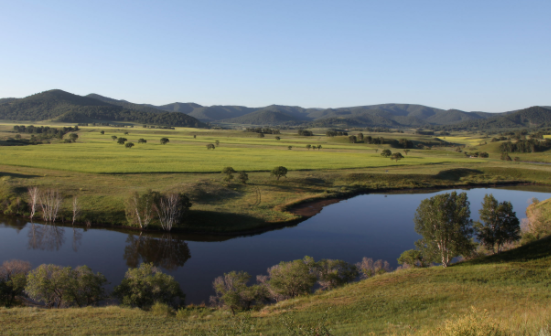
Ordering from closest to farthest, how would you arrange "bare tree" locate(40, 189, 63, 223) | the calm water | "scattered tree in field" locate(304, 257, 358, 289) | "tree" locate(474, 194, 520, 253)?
1. "scattered tree in field" locate(304, 257, 358, 289)
2. "tree" locate(474, 194, 520, 253)
3. the calm water
4. "bare tree" locate(40, 189, 63, 223)

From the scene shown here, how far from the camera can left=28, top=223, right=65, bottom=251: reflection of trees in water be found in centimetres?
3806

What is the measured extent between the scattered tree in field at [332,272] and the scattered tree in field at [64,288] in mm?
18111

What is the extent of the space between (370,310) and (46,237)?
141ft

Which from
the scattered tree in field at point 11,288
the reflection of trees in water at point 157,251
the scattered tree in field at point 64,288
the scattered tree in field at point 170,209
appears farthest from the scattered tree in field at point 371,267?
the scattered tree in field at point 11,288

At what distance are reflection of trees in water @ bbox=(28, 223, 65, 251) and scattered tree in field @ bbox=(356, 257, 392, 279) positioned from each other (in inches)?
1440

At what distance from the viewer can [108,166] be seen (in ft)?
241

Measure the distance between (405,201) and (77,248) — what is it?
193 ft

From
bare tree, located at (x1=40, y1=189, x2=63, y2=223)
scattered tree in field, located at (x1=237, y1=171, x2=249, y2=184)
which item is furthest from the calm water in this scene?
Result: scattered tree in field, located at (x1=237, y1=171, x2=249, y2=184)

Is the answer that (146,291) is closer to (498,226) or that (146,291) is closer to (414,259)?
(414,259)

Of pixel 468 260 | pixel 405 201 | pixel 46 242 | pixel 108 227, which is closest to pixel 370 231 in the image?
pixel 468 260

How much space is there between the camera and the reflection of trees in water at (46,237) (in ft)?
125

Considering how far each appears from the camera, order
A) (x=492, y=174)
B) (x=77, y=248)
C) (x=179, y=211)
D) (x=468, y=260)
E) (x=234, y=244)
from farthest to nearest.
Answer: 1. (x=492, y=174)
2. (x=179, y=211)
3. (x=234, y=244)
4. (x=77, y=248)
5. (x=468, y=260)

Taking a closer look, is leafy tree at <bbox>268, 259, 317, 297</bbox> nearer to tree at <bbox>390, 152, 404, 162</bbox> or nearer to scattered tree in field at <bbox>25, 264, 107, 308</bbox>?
scattered tree in field at <bbox>25, 264, 107, 308</bbox>

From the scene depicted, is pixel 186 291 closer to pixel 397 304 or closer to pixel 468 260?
pixel 397 304
